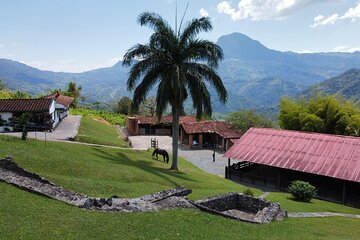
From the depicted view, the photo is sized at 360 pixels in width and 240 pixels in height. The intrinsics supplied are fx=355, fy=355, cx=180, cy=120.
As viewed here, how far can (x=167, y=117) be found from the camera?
7006cm

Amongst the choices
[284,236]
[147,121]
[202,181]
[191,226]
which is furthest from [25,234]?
[147,121]

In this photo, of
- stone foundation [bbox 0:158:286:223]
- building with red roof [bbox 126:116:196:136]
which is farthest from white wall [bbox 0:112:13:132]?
building with red roof [bbox 126:116:196:136]

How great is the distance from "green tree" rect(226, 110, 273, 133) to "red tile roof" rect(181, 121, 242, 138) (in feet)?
4.07

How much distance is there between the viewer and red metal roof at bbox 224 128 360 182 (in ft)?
100

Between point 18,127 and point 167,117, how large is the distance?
1440 inches

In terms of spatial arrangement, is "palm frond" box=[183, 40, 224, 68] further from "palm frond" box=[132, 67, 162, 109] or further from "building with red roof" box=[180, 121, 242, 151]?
"building with red roof" box=[180, 121, 242, 151]

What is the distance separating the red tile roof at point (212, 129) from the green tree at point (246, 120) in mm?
1240

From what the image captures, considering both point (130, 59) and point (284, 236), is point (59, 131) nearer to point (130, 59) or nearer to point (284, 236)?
point (130, 59)

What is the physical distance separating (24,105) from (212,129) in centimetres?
3051

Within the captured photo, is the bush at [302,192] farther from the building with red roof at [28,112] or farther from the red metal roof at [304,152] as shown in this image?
the building with red roof at [28,112]

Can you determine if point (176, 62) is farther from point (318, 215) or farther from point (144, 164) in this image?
point (318, 215)

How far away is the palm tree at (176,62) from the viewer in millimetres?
29203

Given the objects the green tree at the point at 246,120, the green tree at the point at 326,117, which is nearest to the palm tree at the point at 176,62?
the green tree at the point at 326,117

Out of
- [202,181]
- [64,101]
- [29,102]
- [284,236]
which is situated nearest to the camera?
[284,236]
